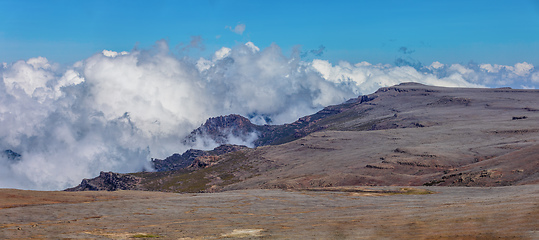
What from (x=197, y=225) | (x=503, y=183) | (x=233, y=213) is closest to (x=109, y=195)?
(x=233, y=213)

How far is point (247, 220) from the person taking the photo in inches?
2721

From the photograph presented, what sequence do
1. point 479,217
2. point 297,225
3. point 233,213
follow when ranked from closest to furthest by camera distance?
point 479,217 → point 297,225 → point 233,213

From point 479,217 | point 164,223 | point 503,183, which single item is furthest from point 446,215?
point 503,183

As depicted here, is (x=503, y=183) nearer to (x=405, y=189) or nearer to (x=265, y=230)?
(x=405, y=189)

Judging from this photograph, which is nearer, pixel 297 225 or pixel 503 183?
pixel 297 225

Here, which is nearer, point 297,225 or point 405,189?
point 297,225

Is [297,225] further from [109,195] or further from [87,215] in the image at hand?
[109,195]

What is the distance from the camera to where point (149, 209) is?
79562mm

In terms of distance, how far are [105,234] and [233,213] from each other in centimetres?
2706

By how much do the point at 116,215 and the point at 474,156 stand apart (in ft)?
541

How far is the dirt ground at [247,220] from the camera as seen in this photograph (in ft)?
165

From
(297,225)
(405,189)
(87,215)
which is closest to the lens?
(297,225)

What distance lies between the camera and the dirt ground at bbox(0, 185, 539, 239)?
1975 inches

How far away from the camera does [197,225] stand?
63.9 metres
